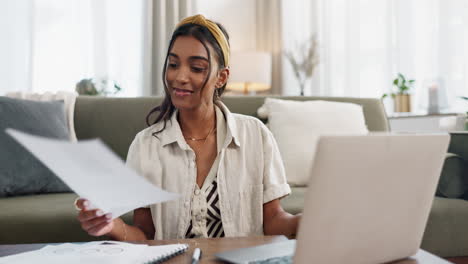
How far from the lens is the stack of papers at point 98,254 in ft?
2.47

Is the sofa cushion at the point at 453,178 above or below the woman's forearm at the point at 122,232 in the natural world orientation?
below

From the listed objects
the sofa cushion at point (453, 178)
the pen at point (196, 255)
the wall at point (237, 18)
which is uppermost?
the wall at point (237, 18)

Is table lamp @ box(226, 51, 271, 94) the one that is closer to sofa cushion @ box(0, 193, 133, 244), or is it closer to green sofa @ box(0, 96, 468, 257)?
green sofa @ box(0, 96, 468, 257)

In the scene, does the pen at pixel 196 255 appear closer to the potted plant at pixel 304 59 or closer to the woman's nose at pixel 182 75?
the woman's nose at pixel 182 75

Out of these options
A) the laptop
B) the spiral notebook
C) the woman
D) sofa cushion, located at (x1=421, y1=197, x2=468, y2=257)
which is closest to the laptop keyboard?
the laptop

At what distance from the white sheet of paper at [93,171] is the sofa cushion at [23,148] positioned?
135cm

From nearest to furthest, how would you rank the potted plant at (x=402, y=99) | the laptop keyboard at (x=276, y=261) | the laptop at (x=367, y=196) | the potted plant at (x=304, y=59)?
the laptop at (x=367, y=196)
the laptop keyboard at (x=276, y=261)
the potted plant at (x=402, y=99)
the potted plant at (x=304, y=59)

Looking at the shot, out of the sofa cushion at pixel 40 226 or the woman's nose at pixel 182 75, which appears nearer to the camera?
the woman's nose at pixel 182 75

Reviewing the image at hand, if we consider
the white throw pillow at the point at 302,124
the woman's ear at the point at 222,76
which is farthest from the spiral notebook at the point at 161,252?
the white throw pillow at the point at 302,124

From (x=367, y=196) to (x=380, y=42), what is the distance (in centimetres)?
396

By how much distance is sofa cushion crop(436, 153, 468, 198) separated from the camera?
1.94 m

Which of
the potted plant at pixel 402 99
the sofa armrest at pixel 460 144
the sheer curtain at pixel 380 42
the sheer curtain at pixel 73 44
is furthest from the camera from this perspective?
the sheer curtain at pixel 380 42

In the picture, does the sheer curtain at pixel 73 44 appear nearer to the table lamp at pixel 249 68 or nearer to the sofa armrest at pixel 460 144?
the table lamp at pixel 249 68

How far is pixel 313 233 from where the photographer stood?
589 millimetres
